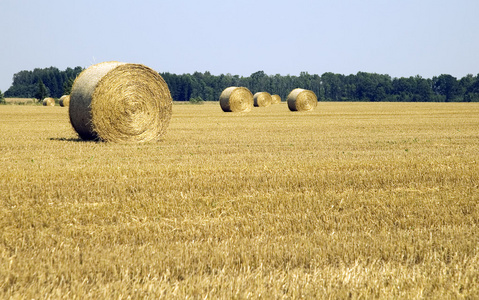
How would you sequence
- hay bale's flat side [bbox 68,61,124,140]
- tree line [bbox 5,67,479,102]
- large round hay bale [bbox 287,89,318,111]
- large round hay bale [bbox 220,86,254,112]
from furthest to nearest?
tree line [bbox 5,67,479,102] < large round hay bale [bbox 287,89,318,111] < large round hay bale [bbox 220,86,254,112] < hay bale's flat side [bbox 68,61,124,140]

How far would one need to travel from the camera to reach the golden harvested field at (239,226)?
3908 millimetres

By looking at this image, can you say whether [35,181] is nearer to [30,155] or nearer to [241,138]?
[30,155]

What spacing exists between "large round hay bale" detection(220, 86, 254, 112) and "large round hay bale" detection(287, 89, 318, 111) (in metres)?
3.14

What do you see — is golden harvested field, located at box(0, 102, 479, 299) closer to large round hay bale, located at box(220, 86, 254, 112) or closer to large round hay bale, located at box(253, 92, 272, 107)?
large round hay bale, located at box(220, 86, 254, 112)

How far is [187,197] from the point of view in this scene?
22.3 ft

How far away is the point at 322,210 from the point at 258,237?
4.51 feet

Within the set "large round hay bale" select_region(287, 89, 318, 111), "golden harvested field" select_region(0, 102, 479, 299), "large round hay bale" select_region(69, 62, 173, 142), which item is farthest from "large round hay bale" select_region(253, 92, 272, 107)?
"golden harvested field" select_region(0, 102, 479, 299)

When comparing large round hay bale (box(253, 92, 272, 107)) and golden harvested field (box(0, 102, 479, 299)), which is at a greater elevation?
large round hay bale (box(253, 92, 272, 107))

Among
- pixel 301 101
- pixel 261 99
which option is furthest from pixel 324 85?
pixel 301 101

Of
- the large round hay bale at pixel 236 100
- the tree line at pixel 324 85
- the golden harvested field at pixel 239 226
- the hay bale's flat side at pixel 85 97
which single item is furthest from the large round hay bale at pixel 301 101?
the tree line at pixel 324 85

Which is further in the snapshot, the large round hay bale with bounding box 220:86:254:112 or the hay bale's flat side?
the large round hay bale with bounding box 220:86:254:112

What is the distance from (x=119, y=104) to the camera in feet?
47.2

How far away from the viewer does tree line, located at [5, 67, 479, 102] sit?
320 ft

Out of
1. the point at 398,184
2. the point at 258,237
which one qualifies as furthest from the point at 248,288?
the point at 398,184
